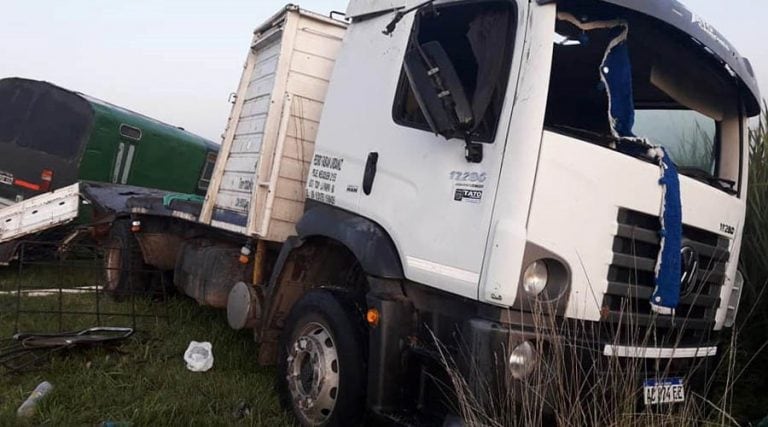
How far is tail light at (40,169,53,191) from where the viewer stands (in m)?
9.70

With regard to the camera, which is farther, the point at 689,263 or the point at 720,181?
the point at 720,181

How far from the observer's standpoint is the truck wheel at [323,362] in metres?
3.41

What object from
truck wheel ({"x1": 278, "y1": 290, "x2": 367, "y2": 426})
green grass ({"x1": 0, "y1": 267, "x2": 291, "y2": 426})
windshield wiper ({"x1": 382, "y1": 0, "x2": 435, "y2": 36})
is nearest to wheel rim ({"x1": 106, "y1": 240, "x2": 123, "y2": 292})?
green grass ({"x1": 0, "y1": 267, "x2": 291, "y2": 426})

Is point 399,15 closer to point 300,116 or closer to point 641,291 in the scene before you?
point 300,116

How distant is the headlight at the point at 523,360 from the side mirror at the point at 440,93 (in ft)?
3.25

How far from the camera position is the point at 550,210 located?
286 centimetres

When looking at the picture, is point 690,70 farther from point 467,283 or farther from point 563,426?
point 563,426

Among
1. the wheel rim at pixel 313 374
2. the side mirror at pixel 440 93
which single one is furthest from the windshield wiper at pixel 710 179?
the wheel rim at pixel 313 374

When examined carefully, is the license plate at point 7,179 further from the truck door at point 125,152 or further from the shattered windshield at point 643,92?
the shattered windshield at point 643,92

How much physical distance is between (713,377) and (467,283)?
1752 mm

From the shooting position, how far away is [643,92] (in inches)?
144

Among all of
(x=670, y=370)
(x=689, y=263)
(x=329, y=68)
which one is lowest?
(x=670, y=370)

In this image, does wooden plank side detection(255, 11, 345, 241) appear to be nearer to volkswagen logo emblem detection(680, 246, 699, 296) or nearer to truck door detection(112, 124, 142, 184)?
volkswagen logo emblem detection(680, 246, 699, 296)

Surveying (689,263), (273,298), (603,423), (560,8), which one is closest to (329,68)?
(273,298)
